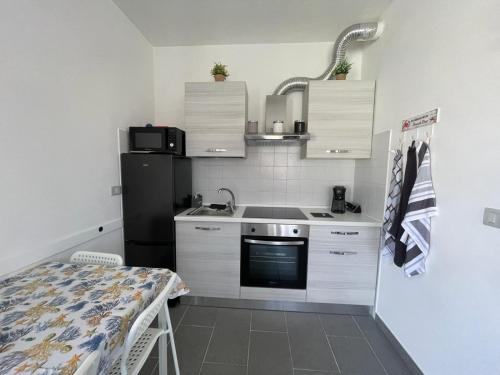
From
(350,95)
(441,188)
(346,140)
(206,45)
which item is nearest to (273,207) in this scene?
(346,140)

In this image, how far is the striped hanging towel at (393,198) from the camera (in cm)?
167

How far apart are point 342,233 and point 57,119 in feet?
7.68

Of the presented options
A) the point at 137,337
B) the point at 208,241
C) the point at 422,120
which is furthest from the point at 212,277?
the point at 422,120

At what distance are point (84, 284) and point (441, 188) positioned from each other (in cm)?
201

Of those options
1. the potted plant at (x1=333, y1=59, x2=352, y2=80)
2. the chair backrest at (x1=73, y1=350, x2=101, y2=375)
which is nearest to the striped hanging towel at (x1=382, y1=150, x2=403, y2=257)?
the potted plant at (x1=333, y1=59, x2=352, y2=80)

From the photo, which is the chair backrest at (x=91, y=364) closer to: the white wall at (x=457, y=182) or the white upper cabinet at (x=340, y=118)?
the white wall at (x=457, y=182)

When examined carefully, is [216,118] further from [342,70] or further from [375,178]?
[375,178]

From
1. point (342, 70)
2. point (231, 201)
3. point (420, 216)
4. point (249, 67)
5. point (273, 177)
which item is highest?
point (249, 67)

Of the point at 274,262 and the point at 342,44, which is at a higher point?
the point at 342,44

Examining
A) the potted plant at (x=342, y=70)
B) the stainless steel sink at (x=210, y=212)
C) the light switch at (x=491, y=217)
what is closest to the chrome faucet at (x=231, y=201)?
the stainless steel sink at (x=210, y=212)

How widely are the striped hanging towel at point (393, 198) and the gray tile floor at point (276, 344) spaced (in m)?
0.76

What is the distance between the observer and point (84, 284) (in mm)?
1062

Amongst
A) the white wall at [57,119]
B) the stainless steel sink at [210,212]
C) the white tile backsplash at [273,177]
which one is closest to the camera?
the white wall at [57,119]

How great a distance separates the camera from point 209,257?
2.13 m
